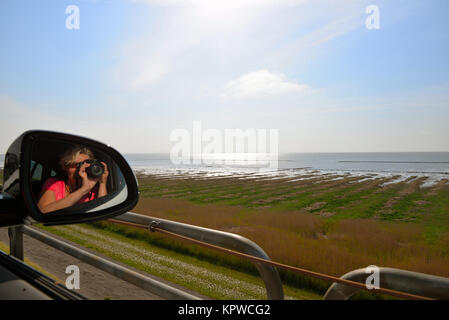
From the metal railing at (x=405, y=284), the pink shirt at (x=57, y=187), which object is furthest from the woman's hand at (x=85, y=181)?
the metal railing at (x=405, y=284)

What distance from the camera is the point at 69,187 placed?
1698 millimetres

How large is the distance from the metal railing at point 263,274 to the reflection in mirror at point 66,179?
93 cm

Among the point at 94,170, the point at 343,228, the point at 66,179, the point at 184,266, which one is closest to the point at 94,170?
the point at 94,170

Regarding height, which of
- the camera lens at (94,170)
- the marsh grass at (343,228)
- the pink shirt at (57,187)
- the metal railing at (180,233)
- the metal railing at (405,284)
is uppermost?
the camera lens at (94,170)

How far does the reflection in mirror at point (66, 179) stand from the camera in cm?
165

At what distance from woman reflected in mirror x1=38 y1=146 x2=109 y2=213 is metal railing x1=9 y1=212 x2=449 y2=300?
Result: 108 centimetres

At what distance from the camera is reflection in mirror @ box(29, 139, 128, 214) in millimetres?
1649

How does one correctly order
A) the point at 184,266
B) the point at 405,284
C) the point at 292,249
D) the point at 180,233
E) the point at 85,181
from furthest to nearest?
the point at 292,249 → the point at 184,266 → the point at 180,233 → the point at 85,181 → the point at 405,284

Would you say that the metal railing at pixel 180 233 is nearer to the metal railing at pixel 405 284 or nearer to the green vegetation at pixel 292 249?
the metal railing at pixel 405 284

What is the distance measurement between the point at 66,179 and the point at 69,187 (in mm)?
51

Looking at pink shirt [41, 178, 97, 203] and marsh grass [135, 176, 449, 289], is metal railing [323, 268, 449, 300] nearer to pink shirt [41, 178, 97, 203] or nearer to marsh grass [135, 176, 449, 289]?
pink shirt [41, 178, 97, 203]

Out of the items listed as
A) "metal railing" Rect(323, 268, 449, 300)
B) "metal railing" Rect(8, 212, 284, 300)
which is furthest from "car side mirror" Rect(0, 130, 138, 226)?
"metal railing" Rect(323, 268, 449, 300)

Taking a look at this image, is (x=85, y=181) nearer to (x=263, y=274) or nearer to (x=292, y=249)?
(x=263, y=274)
